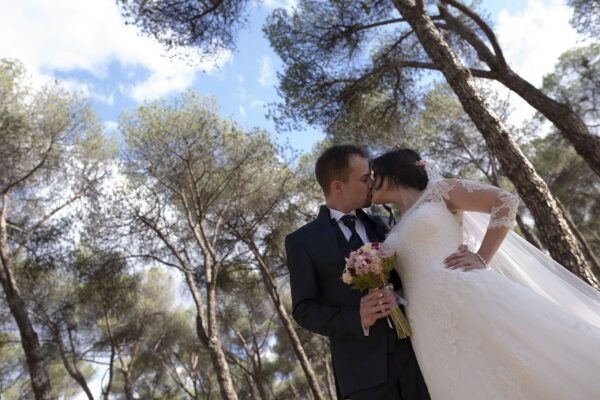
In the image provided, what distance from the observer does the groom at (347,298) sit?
205 cm

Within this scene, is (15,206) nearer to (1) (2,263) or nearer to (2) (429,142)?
(1) (2,263)

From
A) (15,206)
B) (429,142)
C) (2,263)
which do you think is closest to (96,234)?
(15,206)

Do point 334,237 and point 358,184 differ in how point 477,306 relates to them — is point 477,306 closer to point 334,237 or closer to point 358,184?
point 334,237

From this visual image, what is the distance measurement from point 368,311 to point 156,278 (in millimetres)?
18407

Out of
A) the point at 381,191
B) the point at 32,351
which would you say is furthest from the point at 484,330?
the point at 32,351

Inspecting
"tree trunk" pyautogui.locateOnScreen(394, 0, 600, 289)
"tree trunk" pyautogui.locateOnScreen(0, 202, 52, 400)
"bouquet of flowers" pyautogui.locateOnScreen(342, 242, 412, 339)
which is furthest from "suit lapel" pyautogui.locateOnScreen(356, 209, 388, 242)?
"tree trunk" pyautogui.locateOnScreen(0, 202, 52, 400)

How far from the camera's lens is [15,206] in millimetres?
12211

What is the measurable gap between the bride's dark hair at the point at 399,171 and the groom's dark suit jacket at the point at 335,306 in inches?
13.1

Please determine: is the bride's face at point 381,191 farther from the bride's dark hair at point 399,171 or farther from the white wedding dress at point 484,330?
the white wedding dress at point 484,330

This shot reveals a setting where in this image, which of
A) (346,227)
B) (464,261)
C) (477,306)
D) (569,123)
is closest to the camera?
(477,306)

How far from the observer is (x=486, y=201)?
2373mm

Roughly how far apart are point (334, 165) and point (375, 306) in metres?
0.84

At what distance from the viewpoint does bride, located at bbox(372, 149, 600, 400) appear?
1945 mm

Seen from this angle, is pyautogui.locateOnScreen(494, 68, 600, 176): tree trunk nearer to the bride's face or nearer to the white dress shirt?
the bride's face
